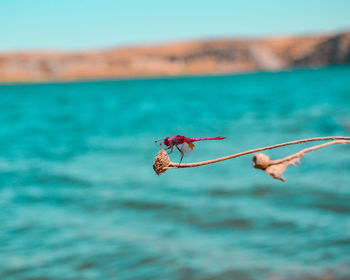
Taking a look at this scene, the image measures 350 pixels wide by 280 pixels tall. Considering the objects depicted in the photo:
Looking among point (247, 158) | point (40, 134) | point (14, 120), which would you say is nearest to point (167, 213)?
point (247, 158)

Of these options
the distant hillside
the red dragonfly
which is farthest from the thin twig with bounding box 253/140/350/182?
the distant hillside

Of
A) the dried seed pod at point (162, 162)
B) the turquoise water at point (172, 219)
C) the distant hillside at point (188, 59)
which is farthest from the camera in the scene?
the distant hillside at point (188, 59)

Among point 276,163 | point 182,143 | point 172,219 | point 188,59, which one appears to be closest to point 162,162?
point 182,143

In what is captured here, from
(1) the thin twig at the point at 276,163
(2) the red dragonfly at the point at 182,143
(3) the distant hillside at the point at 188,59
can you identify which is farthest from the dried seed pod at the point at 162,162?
(3) the distant hillside at the point at 188,59

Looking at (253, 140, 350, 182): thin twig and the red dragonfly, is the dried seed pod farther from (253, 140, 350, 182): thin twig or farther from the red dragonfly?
(253, 140, 350, 182): thin twig

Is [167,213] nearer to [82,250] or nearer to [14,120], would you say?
[82,250]

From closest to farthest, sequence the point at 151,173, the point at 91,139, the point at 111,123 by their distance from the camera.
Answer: the point at 151,173, the point at 91,139, the point at 111,123

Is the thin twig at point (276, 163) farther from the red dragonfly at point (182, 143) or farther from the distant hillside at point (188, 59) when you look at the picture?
the distant hillside at point (188, 59)

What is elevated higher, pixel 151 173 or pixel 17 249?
pixel 151 173
